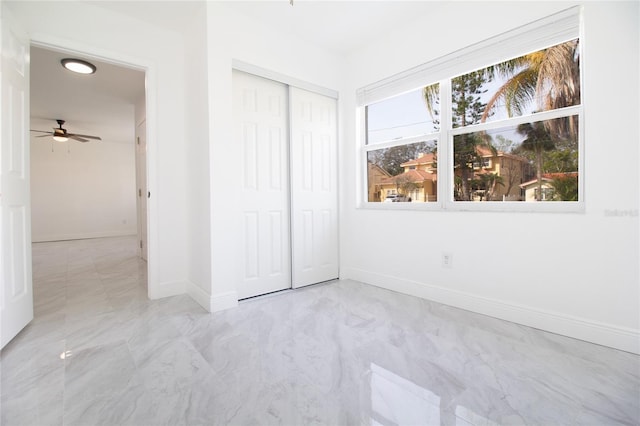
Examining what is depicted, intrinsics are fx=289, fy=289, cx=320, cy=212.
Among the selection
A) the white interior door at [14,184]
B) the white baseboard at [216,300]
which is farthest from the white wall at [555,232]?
the white interior door at [14,184]

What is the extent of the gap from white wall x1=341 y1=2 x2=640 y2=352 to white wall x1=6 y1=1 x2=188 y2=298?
2.16 metres

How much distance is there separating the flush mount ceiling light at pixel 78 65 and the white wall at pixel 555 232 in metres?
3.41

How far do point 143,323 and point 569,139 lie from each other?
336cm

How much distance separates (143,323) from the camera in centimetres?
221

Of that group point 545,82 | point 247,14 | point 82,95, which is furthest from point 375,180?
point 82,95

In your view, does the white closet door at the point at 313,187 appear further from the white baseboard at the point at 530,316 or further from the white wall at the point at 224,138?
the white baseboard at the point at 530,316

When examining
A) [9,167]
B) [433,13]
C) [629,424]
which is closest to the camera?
[629,424]

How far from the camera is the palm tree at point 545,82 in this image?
6.53 feet

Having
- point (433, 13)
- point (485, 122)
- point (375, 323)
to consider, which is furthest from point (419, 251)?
point (433, 13)

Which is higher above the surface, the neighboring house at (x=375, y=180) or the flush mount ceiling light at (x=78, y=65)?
the flush mount ceiling light at (x=78, y=65)

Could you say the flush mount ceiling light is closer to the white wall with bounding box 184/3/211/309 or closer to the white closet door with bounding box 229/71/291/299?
the white wall with bounding box 184/3/211/309

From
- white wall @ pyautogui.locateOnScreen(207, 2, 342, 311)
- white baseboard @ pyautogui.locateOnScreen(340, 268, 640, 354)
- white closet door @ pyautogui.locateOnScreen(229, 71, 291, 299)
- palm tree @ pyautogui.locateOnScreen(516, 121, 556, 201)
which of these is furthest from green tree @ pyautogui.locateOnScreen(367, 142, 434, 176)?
white wall @ pyautogui.locateOnScreen(207, 2, 342, 311)

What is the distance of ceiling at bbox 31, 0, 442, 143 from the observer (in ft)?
8.18

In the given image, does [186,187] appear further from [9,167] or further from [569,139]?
[569,139]
